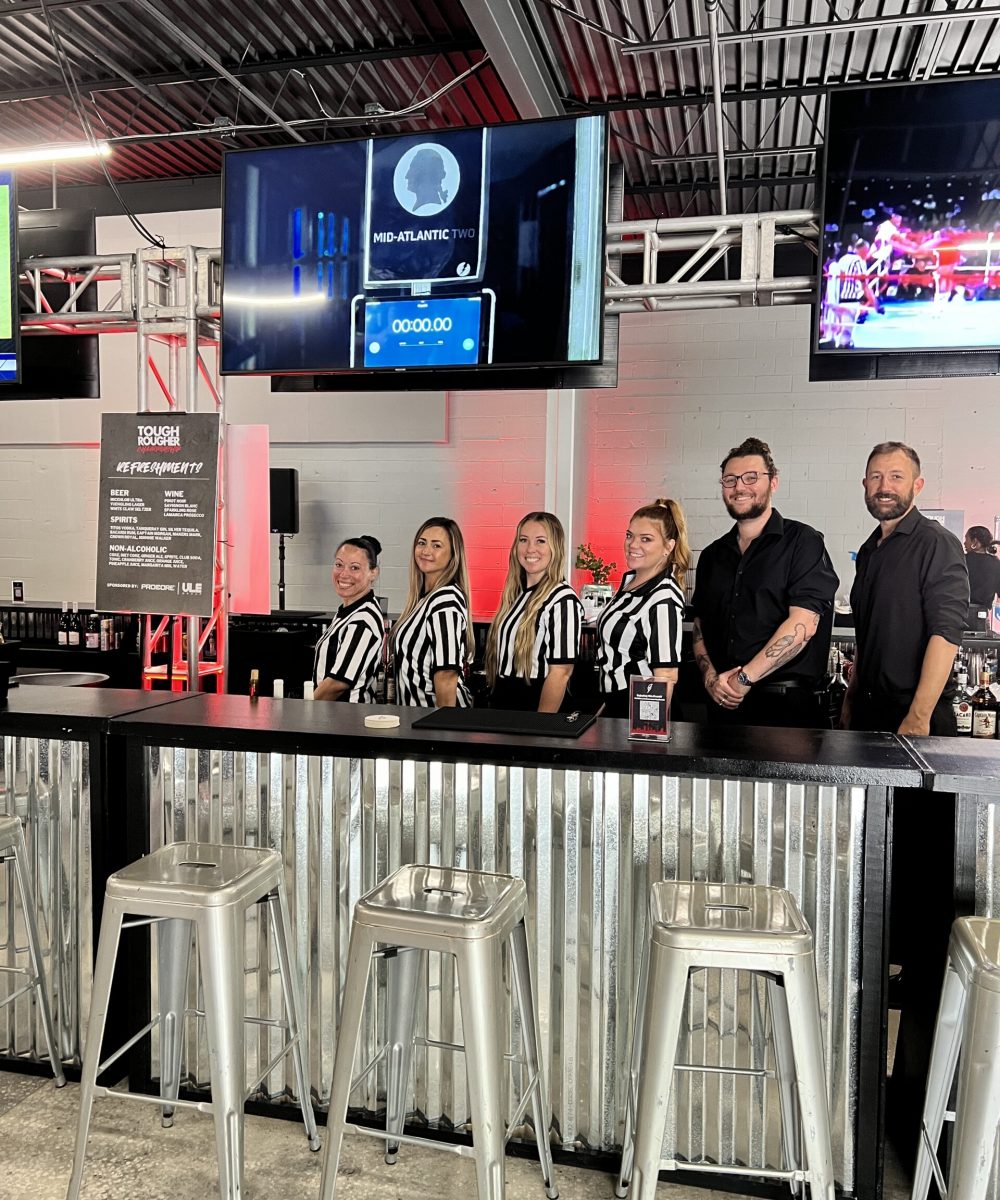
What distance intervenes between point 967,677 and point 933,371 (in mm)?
2368

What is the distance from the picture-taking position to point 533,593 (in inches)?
142

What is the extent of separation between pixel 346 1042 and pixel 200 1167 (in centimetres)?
76

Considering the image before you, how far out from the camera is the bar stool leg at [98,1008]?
186cm

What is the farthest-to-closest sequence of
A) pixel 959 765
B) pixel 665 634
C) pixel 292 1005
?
pixel 665 634 < pixel 292 1005 < pixel 959 765

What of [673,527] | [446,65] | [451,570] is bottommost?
[451,570]

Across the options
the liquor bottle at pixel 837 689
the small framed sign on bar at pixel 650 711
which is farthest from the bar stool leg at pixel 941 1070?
the liquor bottle at pixel 837 689

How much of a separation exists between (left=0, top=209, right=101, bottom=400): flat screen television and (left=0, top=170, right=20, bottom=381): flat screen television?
0.69ft

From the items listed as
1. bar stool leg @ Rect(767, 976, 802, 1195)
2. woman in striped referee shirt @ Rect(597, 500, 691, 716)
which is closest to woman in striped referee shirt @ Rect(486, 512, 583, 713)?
woman in striped referee shirt @ Rect(597, 500, 691, 716)

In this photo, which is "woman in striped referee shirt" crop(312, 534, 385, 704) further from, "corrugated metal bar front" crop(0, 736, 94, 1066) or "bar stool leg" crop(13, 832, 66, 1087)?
"bar stool leg" crop(13, 832, 66, 1087)

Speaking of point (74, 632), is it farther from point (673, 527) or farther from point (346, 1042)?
point (346, 1042)

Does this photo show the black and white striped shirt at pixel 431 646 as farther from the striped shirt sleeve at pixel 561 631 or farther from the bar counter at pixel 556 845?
the bar counter at pixel 556 845

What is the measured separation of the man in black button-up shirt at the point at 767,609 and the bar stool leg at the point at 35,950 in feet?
7.28

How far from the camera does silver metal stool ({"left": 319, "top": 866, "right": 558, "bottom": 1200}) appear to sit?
1.68 m

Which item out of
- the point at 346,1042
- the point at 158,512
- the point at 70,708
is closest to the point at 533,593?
the point at 158,512
